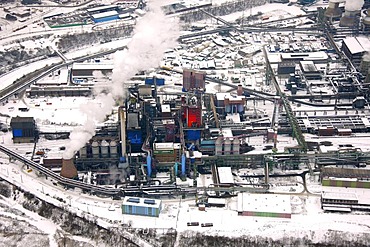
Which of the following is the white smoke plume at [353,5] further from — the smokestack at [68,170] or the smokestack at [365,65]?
the smokestack at [68,170]

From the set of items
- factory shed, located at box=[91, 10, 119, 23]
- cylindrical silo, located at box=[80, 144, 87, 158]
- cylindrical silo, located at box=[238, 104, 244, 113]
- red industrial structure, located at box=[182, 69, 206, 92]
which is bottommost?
cylindrical silo, located at box=[80, 144, 87, 158]

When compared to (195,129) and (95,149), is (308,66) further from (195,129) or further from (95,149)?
(95,149)

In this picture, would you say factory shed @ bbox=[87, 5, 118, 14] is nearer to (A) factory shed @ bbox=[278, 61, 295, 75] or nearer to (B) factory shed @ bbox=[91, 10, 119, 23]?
(B) factory shed @ bbox=[91, 10, 119, 23]

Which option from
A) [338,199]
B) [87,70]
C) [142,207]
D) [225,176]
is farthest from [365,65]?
[142,207]

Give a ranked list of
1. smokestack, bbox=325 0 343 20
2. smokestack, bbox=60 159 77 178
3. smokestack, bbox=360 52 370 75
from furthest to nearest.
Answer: smokestack, bbox=325 0 343 20, smokestack, bbox=360 52 370 75, smokestack, bbox=60 159 77 178

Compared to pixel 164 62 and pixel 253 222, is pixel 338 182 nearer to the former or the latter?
pixel 253 222

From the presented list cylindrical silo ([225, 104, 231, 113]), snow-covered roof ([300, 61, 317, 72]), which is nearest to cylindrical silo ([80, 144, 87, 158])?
cylindrical silo ([225, 104, 231, 113])

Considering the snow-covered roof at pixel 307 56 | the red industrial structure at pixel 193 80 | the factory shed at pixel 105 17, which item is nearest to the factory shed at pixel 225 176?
the red industrial structure at pixel 193 80
